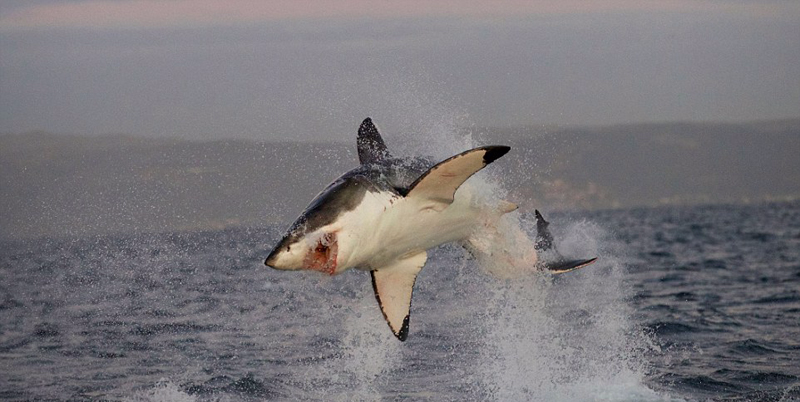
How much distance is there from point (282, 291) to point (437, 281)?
423 centimetres

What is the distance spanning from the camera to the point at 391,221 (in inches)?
294

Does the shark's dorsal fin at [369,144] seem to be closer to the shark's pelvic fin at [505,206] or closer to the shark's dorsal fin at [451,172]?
the shark's pelvic fin at [505,206]

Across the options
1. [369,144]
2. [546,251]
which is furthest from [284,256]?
[546,251]

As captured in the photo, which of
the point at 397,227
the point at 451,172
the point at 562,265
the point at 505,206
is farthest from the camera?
the point at 562,265

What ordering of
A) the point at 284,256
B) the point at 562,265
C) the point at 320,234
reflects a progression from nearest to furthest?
the point at 284,256
the point at 320,234
the point at 562,265

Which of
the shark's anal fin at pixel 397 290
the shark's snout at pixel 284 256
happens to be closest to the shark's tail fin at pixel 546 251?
the shark's anal fin at pixel 397 290

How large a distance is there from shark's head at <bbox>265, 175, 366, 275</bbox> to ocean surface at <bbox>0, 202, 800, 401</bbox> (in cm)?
50

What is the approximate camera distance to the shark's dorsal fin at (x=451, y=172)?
7.14 m

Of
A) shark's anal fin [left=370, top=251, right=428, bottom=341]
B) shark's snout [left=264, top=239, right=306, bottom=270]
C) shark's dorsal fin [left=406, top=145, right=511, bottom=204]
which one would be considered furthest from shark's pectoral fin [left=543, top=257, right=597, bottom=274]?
shark's snout [left=264, top=239, right=306, bottom=270]

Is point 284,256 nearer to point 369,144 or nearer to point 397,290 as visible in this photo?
point 397,290

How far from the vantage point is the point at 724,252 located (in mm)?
36469

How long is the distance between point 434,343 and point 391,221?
7180mm

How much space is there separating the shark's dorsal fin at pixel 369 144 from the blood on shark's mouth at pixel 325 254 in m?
2.59

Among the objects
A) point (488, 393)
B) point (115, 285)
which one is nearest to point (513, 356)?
point (488, 393)
